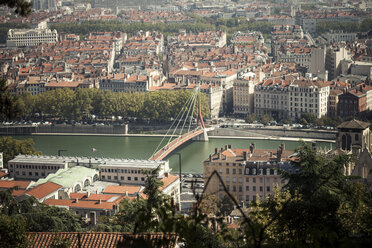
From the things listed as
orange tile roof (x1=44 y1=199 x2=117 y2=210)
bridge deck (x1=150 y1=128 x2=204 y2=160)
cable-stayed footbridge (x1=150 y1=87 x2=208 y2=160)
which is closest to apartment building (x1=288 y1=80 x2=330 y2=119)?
cable-stayed footbridge (x1=150 y1=87 x2=208 y2=160)

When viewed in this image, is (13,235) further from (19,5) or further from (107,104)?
(107,104)

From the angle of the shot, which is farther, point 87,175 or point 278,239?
point 87,175

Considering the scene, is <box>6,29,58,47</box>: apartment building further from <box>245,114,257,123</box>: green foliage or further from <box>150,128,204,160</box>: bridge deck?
<box>150,128,204,160</box>: bridge deck

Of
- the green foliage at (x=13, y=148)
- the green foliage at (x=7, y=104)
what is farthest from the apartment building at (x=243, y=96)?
the green foliage at (x=7, y=104)

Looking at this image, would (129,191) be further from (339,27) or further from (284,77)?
(339,27)

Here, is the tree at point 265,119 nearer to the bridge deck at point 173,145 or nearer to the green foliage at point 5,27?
the bridge deck at point 173,145

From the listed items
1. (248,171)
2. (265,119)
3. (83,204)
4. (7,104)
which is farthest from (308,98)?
(7,104)

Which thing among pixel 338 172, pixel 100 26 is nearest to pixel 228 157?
pixel 338 172

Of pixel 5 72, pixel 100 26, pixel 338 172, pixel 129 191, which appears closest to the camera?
pixel 338 172
